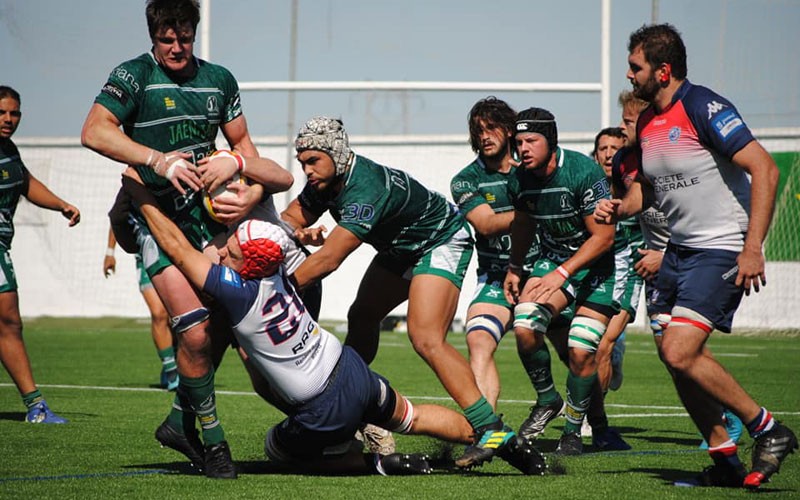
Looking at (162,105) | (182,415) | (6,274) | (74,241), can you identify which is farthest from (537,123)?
(74,241)

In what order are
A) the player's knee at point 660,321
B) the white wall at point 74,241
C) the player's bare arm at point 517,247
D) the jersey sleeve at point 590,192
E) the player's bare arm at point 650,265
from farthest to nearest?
the white wall at point 74,241, the player's bare arm at point 650,265, the player's bare arm at point 517,247, the jersey sleeve at point 590,192, the player's knee at point 660,321

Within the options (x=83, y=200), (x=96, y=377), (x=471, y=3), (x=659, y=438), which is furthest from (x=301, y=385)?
(x=83, y=200)

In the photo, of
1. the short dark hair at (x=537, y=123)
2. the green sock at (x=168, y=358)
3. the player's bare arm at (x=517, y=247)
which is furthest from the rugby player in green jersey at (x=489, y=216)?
the green sock at (x=168, y=358)

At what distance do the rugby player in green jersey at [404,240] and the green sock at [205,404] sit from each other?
751 mm

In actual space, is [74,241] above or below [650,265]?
below

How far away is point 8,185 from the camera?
8.98 metres

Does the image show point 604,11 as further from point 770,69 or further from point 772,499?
point 772,499

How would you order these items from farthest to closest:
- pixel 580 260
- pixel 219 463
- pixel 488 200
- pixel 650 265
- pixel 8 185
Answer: pixel 8 185, pixel 488 200, pixel 650 265, pixel 580 260, pixel 219 463

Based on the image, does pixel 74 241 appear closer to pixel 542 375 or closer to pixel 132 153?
pixel 542 375

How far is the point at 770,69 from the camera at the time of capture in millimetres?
20875

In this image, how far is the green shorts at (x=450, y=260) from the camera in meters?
6.46

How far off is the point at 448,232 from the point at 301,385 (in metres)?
1.47

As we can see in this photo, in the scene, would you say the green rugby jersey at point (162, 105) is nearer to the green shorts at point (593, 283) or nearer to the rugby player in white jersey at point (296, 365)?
the rugby player in white jersey at point (296, 365)

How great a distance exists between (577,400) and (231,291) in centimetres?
295
